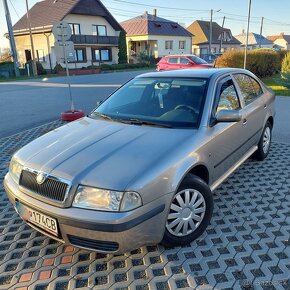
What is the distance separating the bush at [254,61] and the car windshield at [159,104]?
13.4m

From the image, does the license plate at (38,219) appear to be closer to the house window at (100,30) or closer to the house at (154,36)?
the house window at (100,30)

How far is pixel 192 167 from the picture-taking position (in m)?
2.85

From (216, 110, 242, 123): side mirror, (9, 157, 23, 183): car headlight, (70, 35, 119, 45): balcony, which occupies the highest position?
(70, 35, 119, 45): balcony

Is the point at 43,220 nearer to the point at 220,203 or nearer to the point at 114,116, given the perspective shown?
the point at 114,116

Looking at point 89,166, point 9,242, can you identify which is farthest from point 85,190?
point 9,242

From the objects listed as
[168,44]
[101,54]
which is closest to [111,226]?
[101,54]

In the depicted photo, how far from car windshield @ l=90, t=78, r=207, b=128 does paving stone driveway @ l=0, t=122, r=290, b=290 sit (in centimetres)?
121

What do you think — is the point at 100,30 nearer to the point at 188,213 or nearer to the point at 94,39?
the point at 94,39

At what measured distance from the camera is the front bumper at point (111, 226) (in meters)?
2.30

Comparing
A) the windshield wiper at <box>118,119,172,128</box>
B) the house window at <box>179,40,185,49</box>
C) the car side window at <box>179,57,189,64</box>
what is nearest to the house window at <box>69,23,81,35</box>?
the car side window at <box>179,57,189,64</box>

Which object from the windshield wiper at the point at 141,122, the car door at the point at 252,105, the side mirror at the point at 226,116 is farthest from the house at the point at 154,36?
the side mirror at the point at 226,116

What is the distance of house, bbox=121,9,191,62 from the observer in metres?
44.8

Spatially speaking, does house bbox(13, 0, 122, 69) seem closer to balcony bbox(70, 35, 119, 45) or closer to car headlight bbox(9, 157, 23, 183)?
balcony bbox(70, 35, 119, 45)

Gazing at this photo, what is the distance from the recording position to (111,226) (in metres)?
2.29
